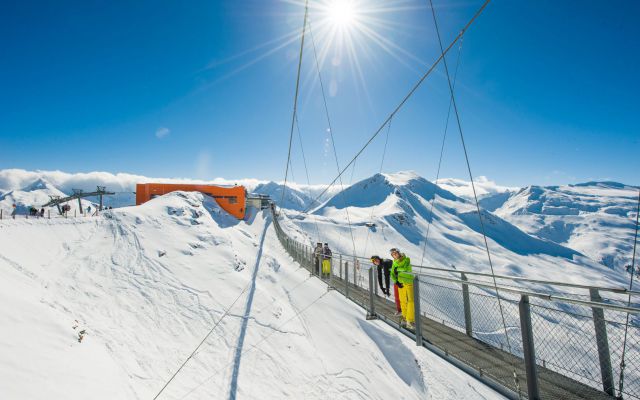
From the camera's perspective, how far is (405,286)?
5816 mm

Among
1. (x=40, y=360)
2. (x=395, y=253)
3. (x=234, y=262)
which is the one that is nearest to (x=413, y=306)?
(x=395, y=253)

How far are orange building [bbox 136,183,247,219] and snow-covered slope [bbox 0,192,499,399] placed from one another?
22206 millimetres

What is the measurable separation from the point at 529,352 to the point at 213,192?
40.0 meters

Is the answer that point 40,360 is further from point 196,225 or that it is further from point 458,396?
point 196,225

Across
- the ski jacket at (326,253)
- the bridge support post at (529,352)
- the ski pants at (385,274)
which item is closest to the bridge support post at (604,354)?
the bridge support post at (529,352)

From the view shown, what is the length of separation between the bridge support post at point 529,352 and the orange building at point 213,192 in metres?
38.7

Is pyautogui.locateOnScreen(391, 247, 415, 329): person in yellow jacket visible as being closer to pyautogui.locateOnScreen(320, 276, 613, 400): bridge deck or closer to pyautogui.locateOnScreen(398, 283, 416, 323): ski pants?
pyautogui.locateOnScreen(398, 283, 416, 323): ski pants

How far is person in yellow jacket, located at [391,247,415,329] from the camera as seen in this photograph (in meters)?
5.68

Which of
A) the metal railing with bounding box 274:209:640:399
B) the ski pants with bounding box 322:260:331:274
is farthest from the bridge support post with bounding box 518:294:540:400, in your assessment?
the ski pants with bounding box 322:260:331:274

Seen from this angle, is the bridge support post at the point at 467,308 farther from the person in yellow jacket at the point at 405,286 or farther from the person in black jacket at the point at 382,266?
the person in black jacket at the point at 382,266

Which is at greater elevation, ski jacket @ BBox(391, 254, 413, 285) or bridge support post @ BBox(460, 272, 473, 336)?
ski jacket @ BBox(391, 254, 413, 285)

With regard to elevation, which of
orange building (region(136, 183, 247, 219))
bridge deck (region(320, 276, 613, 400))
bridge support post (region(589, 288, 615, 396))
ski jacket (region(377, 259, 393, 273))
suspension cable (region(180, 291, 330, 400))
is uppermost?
orange building (region(136, 183, 247, 219))

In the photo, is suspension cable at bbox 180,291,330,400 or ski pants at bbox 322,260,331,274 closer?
suspension cable at bbox 180,291,330,400

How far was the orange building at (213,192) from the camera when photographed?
37500 millimetres
